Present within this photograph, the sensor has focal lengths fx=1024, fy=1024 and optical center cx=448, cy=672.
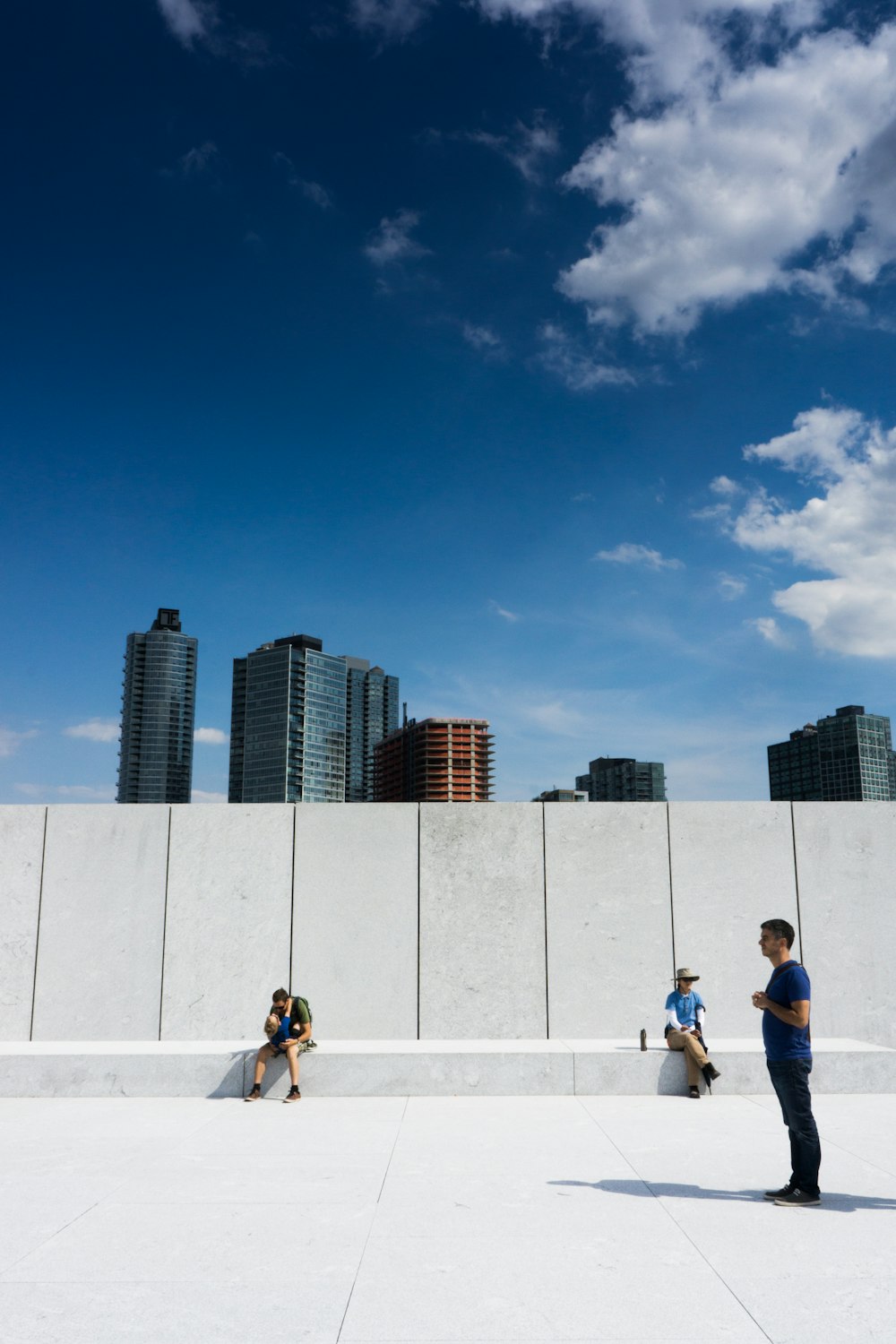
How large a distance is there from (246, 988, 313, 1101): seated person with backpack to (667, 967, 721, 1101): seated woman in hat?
11.8 feet

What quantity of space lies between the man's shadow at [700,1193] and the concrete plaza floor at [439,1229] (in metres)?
0.02

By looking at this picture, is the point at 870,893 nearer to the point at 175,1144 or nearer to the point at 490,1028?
the point at 490,1028

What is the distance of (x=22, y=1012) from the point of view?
41.1 ft

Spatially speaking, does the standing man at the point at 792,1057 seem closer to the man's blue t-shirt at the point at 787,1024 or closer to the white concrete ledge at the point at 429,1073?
the man's blue t-shirt at the point at 787,1024

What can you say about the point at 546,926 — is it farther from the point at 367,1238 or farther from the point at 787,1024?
the point at 367,1238

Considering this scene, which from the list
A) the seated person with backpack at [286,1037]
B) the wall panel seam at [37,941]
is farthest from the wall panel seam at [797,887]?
the wall panel seam at [37,941]

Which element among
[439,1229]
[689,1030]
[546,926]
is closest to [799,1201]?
[439,1229]

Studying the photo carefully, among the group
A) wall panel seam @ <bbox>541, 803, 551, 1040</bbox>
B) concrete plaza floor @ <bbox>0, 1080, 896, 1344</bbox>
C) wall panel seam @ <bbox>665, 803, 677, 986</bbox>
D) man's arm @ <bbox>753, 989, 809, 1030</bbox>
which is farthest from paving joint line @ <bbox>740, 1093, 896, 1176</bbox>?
wall panel seam @ <bbox>541, 803, 551, 1040</bbox>

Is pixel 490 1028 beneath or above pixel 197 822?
beneath

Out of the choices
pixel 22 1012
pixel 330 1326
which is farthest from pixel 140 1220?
pixel 22 1012

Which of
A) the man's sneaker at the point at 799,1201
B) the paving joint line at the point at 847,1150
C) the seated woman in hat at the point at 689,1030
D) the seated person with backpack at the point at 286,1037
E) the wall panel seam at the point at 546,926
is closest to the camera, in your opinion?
the man's sneaker at the point at 799,1201

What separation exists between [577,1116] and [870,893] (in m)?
5.82

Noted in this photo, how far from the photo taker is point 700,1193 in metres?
6.43

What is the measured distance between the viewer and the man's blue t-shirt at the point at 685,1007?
1023 centimetres
